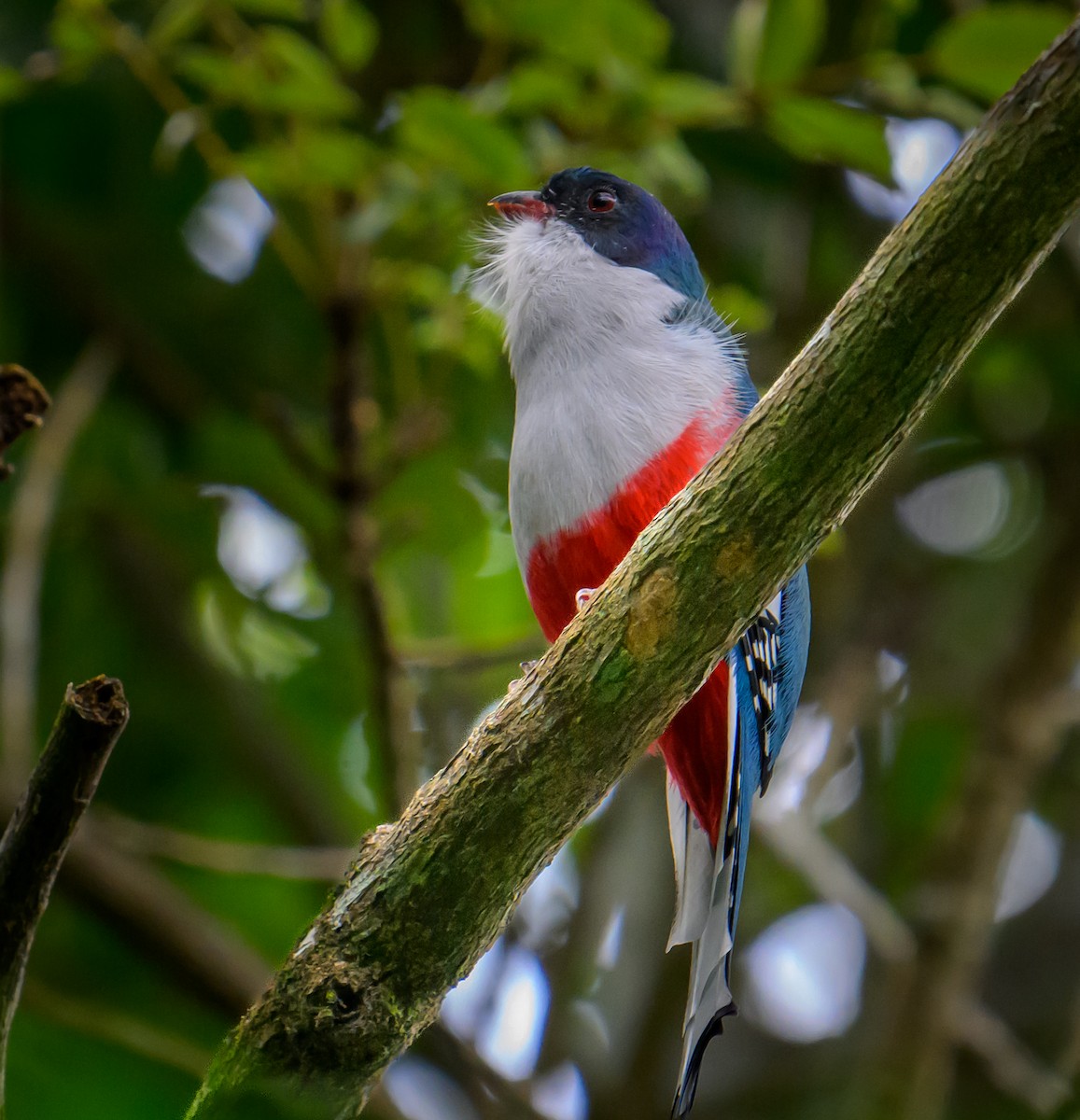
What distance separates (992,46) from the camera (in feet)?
9.62

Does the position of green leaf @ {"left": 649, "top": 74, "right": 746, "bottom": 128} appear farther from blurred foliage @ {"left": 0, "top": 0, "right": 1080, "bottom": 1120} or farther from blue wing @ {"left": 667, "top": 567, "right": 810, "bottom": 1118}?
blue wing @ {"left": 667, "top": 567, "right": 810, "bottom": 1118}

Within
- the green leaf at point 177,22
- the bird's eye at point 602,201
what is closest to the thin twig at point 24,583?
the green leaf at point 177,22

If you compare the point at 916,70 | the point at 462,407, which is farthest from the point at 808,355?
the point at 462,407

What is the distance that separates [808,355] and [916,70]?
A: 67.4 inches

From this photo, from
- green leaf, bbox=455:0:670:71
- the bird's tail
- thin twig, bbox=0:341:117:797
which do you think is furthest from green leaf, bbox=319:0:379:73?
the bird's tail

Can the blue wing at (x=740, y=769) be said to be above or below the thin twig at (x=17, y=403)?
below

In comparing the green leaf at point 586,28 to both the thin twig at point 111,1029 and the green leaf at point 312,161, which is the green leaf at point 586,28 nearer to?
the green leaf at point 312,161

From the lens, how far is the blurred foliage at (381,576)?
390 centimetres

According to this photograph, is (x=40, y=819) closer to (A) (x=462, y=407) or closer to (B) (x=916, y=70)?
(B) (x=916, y=70)

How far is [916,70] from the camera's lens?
312cm

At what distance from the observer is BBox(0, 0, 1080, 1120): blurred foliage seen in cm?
390

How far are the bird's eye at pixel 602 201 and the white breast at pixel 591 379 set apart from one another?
0.61ft

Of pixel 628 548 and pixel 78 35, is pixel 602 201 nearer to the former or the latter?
pixel 628 548

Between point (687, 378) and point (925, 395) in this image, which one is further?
point (687, 378)
